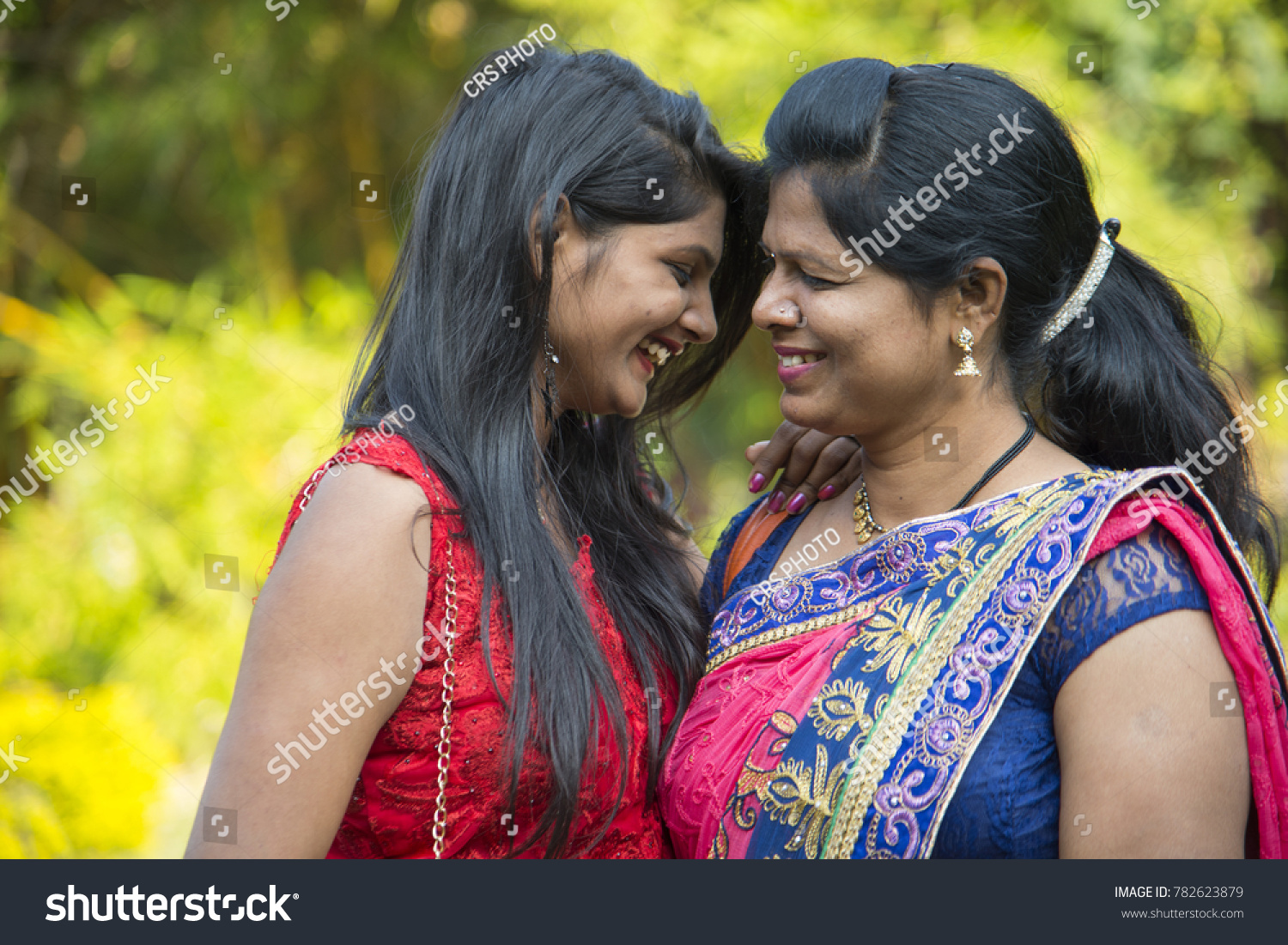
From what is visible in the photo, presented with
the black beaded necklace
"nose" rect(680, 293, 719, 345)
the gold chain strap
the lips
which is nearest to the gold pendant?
the black beaded necklace

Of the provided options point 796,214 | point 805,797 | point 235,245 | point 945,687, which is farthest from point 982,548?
point 235,245

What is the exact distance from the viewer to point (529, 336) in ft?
5.71

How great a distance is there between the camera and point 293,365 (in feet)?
14.3

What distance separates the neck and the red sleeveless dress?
2.18 ft

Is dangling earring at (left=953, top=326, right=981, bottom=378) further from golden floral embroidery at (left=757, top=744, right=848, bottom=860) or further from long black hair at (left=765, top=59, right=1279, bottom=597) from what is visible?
golden floral embroidery at (left=757, top=744, right=848, bottom=860)

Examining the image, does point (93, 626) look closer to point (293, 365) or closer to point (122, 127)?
point (293, 365)

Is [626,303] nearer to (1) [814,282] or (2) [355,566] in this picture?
(1) [814,282]

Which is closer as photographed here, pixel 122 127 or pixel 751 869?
pixel 751 869

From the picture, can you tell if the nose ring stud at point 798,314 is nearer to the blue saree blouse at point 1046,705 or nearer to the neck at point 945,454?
the neck at point 945,454

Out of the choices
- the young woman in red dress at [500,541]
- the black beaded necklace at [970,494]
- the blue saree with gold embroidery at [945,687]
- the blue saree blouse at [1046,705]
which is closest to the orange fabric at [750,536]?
the young woman in red dress at [500,541]

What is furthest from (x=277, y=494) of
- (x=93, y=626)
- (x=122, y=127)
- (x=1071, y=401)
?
(x=1071, y=401)

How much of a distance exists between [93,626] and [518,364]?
3.19 metres

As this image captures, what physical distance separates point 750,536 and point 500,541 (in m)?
0.63

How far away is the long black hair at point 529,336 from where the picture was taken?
162cm
